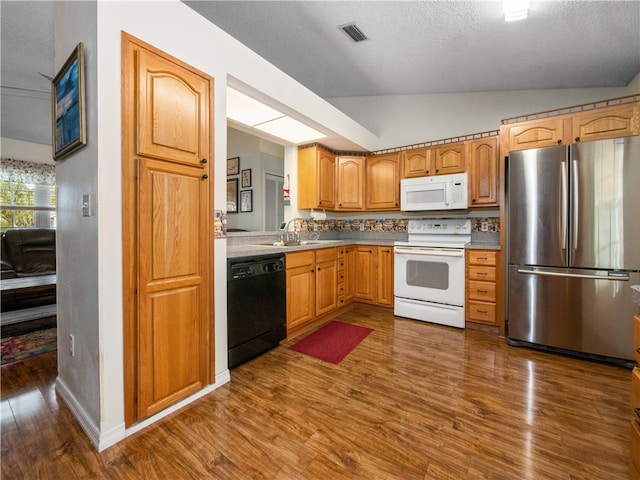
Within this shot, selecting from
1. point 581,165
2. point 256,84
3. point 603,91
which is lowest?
point 581,165

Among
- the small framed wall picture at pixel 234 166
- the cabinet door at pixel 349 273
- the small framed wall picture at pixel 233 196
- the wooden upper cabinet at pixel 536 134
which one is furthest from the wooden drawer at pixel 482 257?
the small framed wall picture at pixel 234 166

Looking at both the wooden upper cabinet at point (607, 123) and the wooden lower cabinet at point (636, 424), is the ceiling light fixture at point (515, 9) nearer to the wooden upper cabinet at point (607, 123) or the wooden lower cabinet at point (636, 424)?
the wooden upper cabinet at point (607, 123)

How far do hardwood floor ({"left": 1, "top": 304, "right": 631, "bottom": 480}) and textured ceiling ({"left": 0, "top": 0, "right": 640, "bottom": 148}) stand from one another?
276cm

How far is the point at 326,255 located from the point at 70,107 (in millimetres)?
2453

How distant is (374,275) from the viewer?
3.81m

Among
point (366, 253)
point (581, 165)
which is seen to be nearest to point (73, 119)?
point (366, 253)

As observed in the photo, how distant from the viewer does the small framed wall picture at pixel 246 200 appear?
5.01 m

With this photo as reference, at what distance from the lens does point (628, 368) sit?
2.23 metres

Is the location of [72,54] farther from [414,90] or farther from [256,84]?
[414,90]

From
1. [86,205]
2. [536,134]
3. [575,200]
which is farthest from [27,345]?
[536,134]

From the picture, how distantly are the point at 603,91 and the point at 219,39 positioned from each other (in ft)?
13.2

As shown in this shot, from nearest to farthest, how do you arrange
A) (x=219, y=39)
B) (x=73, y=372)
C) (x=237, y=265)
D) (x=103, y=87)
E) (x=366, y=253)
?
(x=103, y=87) < (x=73, y=372) < (x=219, y=39) < (x=237, y=265) < (x=366, y=253)

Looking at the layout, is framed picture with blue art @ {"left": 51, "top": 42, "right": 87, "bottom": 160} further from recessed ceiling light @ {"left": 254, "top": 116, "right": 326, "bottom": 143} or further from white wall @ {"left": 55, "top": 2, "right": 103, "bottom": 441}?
recessed ceiling light @ {"left": 254, "top": 116, "right": 326, "bottom": 143}

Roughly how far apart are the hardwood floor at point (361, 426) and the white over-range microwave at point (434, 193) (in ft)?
5.94
